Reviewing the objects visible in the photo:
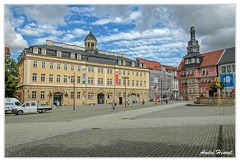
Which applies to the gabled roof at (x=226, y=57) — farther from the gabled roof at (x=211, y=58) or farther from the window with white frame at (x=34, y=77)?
the window with white frame at (x=34, y=77)

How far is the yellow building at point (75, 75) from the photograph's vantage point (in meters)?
43.6

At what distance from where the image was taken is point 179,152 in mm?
6480

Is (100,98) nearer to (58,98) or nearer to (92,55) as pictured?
(92,55)

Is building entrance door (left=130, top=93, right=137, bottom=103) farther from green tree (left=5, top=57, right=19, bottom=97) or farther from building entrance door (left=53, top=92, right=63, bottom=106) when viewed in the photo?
green tree (left=5, top=57, right=19, bottom=97)

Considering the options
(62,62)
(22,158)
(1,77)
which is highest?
(62,62)

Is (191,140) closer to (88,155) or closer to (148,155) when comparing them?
(148,155)

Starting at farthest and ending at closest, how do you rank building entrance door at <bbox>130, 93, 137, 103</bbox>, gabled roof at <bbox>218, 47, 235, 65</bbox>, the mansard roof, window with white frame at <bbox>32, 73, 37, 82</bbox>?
building entrance door at <bbox>130, 93, 137, 103</bbox>, gabled roof at <bbox>218, 47, 235, 65</bbox>, the mansard roof, window with white frame at <bbox>32, 73, 37, 82</bbox>

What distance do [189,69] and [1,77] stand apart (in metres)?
73.1

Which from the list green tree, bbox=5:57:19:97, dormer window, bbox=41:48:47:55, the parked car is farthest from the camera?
dormer window, bbox=41:48:47:55

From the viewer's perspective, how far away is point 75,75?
168 feet

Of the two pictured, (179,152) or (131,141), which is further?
(131,141)

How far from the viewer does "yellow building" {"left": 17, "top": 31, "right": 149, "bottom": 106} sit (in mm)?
43562

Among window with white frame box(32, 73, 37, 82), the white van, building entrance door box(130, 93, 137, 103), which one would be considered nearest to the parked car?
the white van

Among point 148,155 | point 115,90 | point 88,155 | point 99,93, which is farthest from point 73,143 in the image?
point 115,90
